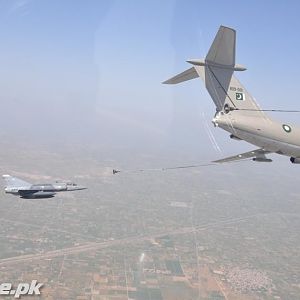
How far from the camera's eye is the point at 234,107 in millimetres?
18125

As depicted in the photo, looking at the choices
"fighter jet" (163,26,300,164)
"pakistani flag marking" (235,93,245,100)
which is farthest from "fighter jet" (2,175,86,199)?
"pakistani flag marking" (235,93,245,100)

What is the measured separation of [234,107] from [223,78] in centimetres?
159

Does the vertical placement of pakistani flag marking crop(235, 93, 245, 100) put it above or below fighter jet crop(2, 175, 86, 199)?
below

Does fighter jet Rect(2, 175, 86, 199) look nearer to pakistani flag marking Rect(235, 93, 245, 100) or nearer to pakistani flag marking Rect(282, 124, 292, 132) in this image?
pakistani flag marking Rect(235, 93, 245, 100)

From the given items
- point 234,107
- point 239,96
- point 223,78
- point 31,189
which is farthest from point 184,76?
point 31,189

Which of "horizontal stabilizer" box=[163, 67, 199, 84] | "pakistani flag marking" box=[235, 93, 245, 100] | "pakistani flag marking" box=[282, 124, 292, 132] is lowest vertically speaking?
"pakistani flag marking" box=[282, 124, 292, 132]

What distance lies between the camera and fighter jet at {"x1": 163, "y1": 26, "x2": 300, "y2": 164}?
17375 millimetres

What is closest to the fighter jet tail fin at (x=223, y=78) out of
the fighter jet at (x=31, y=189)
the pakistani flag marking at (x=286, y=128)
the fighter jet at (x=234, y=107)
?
the fighter jet at (x=234, y=107)

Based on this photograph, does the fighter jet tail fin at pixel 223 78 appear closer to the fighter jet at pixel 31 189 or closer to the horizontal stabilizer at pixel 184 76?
the horizontal stabilizer at pixel 184 76

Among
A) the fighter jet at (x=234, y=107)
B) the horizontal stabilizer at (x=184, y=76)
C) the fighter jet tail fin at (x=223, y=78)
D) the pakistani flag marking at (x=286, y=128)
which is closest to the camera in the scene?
the fighter jet tail fin at (x=223, y=78)

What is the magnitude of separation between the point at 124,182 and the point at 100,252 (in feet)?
248

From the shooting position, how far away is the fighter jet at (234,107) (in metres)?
17.4

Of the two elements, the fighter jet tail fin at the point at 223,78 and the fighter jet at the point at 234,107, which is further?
the fighter jet at the point at 234,107

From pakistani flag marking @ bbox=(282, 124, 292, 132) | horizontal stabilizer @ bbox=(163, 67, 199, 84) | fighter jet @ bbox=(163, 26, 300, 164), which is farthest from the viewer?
pakistani flag marking @ bbox=(282, 124, 292, 132)
